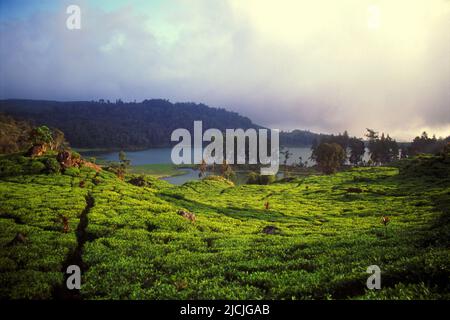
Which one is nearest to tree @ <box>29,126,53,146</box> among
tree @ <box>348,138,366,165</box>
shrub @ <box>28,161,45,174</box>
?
shrub @ <box>28,161,45,174</box>

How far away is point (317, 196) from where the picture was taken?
244 feet

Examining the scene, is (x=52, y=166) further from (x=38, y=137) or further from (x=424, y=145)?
(x=424, y=145)

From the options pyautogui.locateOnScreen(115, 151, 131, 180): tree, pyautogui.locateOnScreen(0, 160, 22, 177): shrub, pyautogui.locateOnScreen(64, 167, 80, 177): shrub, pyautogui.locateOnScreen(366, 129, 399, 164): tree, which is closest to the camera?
pyautogui.locateOnScreen(0, 160, 22, 177): shrub

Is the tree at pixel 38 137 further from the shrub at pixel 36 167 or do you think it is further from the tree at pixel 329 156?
the tree at pixel 329 156

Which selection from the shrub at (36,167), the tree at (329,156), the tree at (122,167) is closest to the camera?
the shrub at (36,167)

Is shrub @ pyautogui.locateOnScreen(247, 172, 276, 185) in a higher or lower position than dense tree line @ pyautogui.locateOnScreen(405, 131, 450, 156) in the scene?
lower

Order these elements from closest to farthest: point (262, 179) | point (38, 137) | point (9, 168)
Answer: point (9, 168) → point (38, 137) → point (262, 179)

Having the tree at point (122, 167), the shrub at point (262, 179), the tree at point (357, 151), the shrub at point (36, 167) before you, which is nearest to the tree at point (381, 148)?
the tree at point (357, 151)

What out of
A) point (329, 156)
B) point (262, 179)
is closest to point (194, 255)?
point (262, 179)

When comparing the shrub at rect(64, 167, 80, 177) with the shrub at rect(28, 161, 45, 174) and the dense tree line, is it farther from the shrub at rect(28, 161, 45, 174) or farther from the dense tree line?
the dense tree line

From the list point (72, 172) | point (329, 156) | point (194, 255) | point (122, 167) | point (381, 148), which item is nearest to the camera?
point (194, 255)

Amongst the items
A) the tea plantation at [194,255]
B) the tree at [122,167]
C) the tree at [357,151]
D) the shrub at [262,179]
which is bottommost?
the shrub at [262,179]
